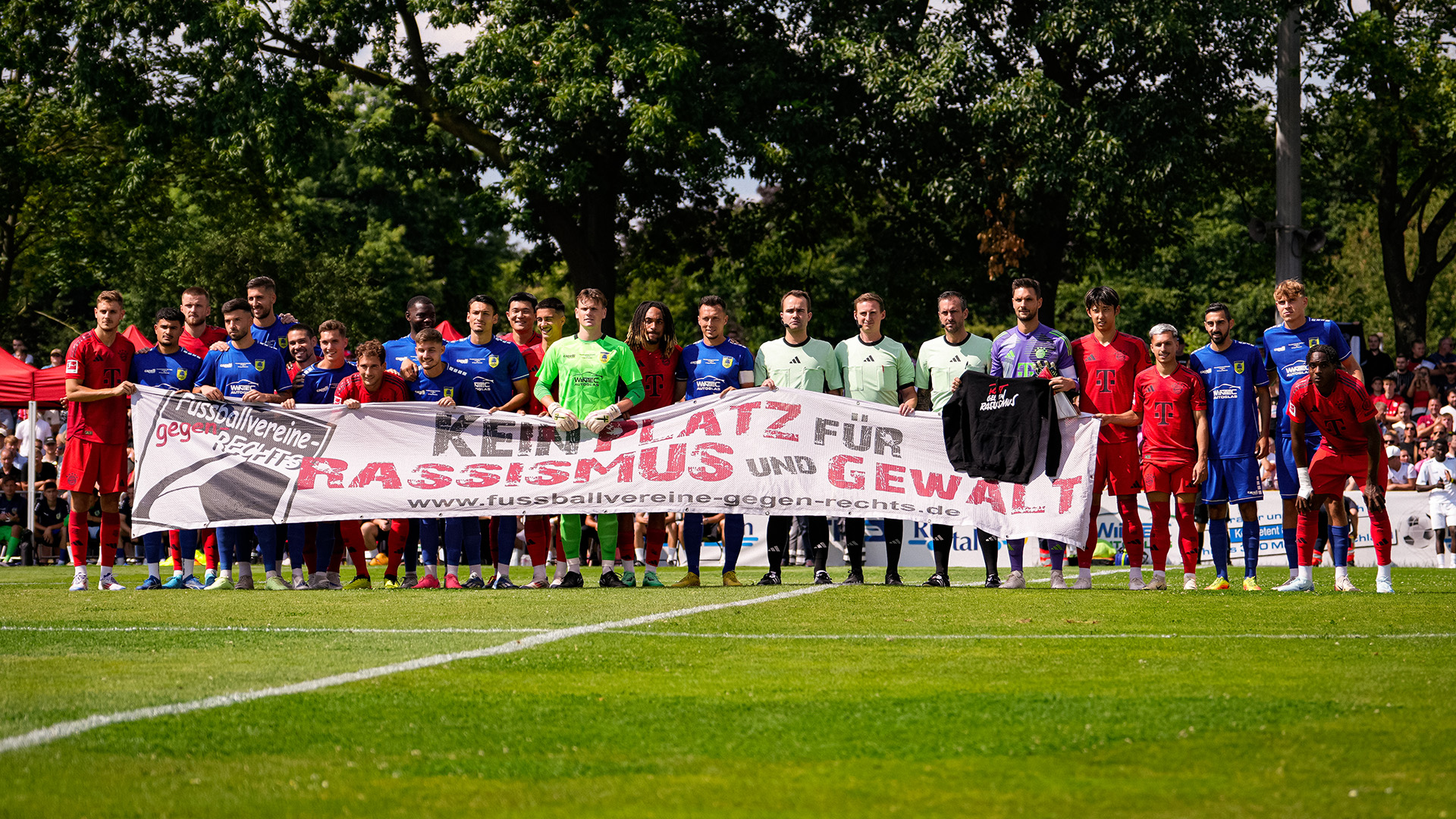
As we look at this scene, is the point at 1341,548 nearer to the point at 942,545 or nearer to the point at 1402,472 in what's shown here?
the point at 942,545

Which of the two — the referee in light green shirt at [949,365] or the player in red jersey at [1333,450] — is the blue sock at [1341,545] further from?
the referee in light green shirt at [949,365]

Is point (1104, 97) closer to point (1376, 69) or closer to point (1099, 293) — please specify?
point (1376, 69)

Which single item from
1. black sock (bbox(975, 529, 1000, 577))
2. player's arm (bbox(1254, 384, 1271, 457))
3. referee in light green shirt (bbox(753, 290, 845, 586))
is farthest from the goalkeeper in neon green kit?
player's arm (bbox(1254, 384, 1271, 457))

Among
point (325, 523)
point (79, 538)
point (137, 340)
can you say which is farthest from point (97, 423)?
point (325, 523)

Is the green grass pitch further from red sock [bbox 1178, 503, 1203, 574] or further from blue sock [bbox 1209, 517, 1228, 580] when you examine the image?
blue sock [bbox 1209, 517, 1228, 580]

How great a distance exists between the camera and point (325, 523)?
40.4 ft

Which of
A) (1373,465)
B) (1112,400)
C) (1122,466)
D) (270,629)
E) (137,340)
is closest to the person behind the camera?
(270,629)

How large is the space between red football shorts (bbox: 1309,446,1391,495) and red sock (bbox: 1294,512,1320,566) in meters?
0.21

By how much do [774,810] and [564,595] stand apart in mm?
6508

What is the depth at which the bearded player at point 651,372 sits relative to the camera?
38.9 feet

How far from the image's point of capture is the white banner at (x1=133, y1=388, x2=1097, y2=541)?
38.3ft

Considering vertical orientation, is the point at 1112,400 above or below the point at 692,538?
above

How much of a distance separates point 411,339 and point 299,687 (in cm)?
734

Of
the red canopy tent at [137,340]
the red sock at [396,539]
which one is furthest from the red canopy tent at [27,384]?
the red sock at [396,539]
